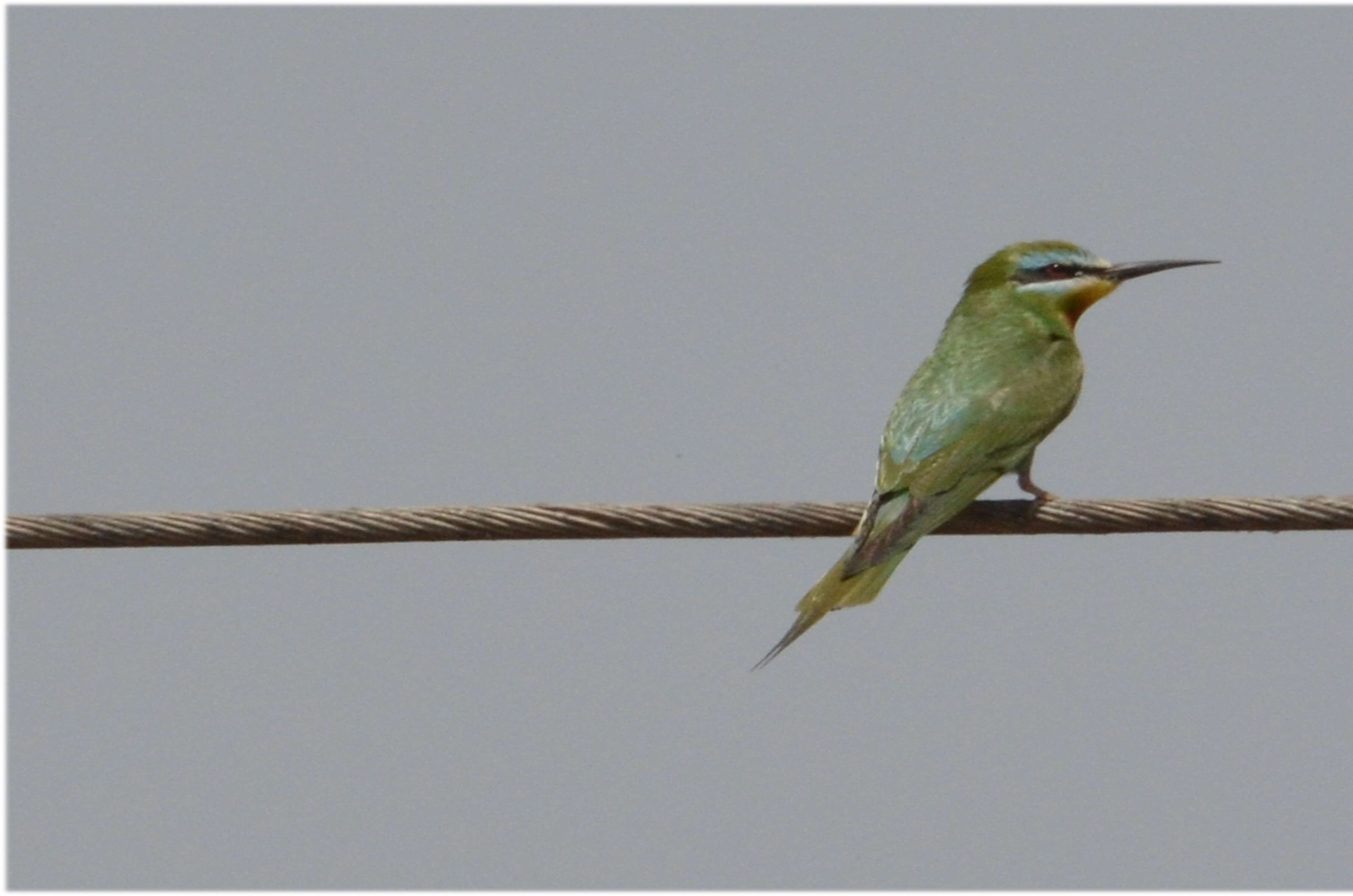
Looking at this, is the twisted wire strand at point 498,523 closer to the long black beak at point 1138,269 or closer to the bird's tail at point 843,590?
the bird's tail at point 843,590

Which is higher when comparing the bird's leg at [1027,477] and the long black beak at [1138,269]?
the long black beak at [1138,269]

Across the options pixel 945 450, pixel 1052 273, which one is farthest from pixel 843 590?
pixel 1052 273

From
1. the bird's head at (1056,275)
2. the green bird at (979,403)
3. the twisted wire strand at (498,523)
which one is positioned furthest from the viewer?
the bird's head at (1056,275)

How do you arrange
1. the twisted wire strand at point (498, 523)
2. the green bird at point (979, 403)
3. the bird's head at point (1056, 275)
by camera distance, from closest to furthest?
the twisted wire strand at point (498, 523), the green bird at point (979, 403), the bird's head at point (1056, 275)

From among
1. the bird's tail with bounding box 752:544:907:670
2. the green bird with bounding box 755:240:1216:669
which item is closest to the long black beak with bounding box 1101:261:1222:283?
the green bird with bounding box 755:240:1216:669

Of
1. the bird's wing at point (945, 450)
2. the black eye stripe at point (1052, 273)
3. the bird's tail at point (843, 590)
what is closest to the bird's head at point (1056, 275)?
the black eye stripe at point (1052, 273)

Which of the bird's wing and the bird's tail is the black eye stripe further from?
the bird's tail

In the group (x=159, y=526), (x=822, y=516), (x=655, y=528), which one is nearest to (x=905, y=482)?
(x=822, y=516)
